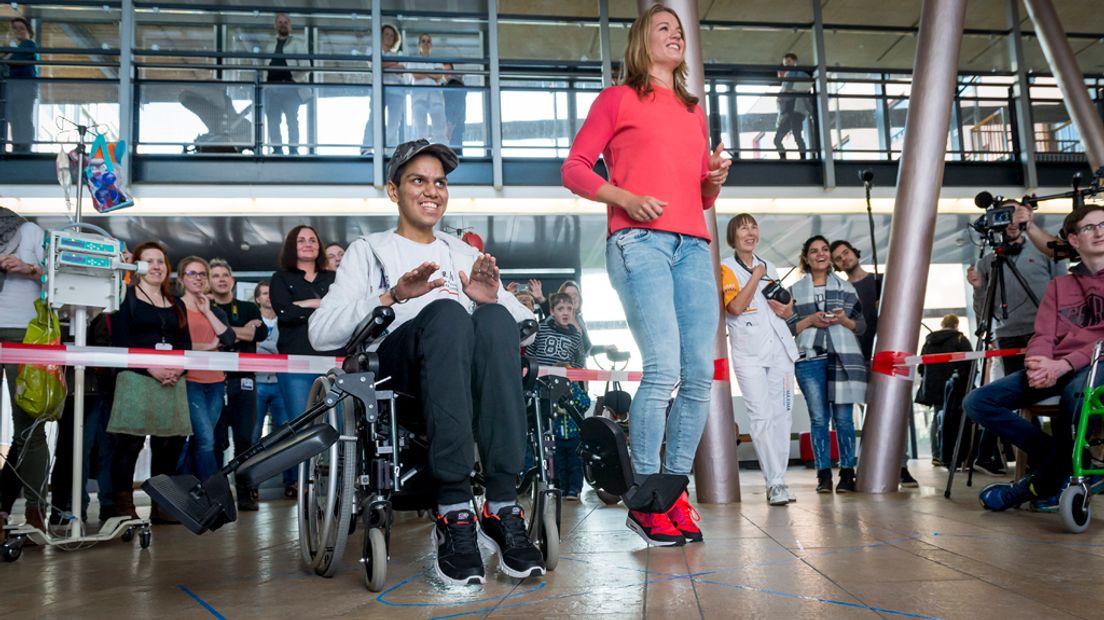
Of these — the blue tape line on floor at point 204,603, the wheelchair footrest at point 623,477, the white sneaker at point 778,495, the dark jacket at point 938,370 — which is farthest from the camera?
the dark jacket at point 938,370

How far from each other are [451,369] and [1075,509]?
2057 millimetres

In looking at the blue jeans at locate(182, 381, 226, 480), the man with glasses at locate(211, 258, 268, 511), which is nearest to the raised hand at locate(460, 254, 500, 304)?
the blue jeans at locate(182, 381, 226, 480)

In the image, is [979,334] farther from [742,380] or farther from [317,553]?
[317,553]

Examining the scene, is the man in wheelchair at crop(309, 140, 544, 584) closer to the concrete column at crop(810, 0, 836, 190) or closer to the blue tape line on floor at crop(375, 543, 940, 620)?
the blue tape line on floor at crop(375, 543, 940, 620)

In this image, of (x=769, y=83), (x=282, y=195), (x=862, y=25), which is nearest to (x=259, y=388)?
(x=282, y=195)

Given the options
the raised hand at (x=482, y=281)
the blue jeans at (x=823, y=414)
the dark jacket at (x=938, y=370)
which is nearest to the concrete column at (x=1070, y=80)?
the dark jacket at (x=938, y=370)

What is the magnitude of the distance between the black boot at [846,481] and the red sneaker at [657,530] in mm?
2571

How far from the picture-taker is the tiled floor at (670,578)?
5.79 ft

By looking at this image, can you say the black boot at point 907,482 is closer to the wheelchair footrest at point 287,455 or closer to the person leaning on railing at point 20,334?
the wheelchair footrest at point 287,455

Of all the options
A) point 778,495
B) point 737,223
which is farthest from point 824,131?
point 778,495

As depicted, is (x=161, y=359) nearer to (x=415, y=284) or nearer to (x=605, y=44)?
(x=415, y=284)

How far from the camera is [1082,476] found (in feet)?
9.95

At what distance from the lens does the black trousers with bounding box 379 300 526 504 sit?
2.07 m

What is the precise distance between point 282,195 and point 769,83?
5.08 meters
